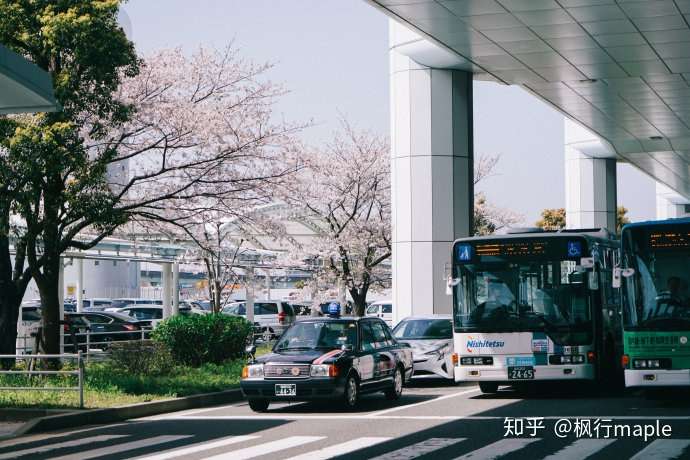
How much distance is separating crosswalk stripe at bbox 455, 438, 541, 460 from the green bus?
12.8 ft

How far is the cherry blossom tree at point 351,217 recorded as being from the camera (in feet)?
131

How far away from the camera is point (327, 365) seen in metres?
16.4

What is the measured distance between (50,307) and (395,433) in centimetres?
1194

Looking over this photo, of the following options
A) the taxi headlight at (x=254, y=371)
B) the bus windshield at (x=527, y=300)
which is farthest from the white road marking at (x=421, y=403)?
the taxi headlight at (x=254, y=371)

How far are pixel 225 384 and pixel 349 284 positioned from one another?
19803mm

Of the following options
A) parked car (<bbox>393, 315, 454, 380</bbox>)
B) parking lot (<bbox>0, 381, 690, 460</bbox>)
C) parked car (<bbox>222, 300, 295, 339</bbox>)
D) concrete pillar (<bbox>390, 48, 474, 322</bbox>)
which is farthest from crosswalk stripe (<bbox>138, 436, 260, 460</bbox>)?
parked car (<bbox>222, 300, 295, 339</bbox>)

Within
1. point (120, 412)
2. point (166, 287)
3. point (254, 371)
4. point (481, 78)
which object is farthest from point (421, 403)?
point (166, 287)

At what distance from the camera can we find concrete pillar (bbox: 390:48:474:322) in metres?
29.7

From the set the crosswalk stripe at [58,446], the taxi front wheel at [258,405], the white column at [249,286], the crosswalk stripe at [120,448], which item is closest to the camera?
the crosswalk stripe at [120,448]

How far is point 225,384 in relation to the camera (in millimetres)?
20438

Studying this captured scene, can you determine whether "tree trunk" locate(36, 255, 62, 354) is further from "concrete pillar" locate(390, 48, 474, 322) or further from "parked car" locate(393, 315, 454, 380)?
"concrete pillar" locate(390, 48, 474, 322)

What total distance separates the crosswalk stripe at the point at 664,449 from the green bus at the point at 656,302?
11.9 feet

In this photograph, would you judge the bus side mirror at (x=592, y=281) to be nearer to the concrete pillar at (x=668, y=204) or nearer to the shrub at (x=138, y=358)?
the shrub at (x=138, y=358)

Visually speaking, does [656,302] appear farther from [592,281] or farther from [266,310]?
[266,310]
